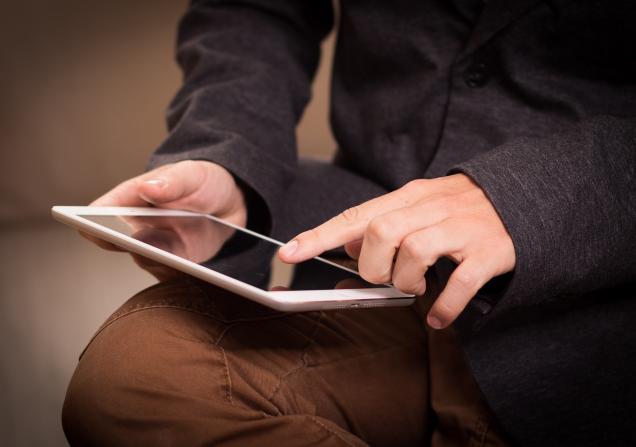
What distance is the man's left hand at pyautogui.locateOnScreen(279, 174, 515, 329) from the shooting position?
0.31 metres

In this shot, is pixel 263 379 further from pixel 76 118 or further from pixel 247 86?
pixel 76 118

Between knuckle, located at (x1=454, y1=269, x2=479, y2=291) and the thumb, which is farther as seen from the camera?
the thumb

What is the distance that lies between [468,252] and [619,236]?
0.11 meters

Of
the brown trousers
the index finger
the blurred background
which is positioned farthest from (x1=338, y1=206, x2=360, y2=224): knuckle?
the blurred background

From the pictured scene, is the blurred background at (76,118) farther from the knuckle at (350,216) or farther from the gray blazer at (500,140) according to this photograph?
the knuckle at (350,216)

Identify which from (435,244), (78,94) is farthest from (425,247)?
(78,94)

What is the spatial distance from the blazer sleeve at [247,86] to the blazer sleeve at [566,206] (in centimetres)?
23

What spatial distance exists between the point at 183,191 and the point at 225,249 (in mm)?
71

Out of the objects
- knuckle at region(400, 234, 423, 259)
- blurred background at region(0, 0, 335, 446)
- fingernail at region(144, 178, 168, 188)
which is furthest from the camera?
blurred background at region(0, 0, 335, 446)

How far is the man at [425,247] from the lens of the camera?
32 cm

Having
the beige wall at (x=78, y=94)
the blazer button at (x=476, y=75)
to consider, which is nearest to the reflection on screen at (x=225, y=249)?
the blazer button at (x=476, y=75)

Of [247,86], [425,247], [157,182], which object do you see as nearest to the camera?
[425,247]

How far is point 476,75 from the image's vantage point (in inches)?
17.8

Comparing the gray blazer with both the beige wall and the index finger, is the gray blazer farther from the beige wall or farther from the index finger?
the beige wall
